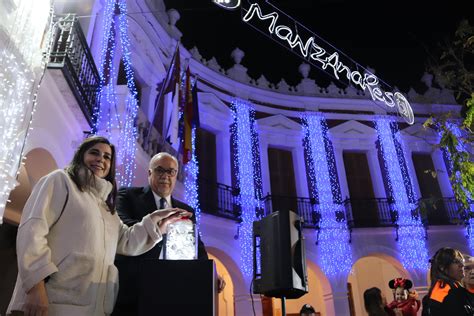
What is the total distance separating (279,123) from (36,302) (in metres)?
12.0

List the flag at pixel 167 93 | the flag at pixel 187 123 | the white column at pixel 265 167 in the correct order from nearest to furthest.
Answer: the flag at pixel 167 93, the flag at pixel 187 123, the white column at pixel 265 167

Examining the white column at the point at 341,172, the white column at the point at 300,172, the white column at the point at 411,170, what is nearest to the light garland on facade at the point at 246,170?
the white column at the point at 300,172

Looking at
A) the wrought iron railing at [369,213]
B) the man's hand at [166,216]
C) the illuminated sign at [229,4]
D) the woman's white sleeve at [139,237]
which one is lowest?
the woman's white sleeve at [139,237]

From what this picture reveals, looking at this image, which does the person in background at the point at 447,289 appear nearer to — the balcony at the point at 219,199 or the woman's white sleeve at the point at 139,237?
the woman's white sleeve at the point at 139,237

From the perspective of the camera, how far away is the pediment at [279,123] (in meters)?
13.2

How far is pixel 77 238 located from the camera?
6.68ft

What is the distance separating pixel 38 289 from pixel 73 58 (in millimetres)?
4950

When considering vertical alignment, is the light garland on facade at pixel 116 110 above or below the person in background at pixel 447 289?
above

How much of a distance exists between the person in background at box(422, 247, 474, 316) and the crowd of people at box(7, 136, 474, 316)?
210 centimetres

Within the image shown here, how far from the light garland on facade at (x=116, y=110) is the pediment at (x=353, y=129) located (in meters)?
8.05

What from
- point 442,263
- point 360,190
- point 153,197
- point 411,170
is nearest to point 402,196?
point 411,170

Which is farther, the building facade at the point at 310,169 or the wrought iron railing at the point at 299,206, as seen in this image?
the wrought iron railing at the point at 299,206

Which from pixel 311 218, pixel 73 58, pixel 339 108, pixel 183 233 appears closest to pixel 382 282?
→ pixel 311 218

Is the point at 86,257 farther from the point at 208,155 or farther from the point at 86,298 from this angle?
the point at 208,155
